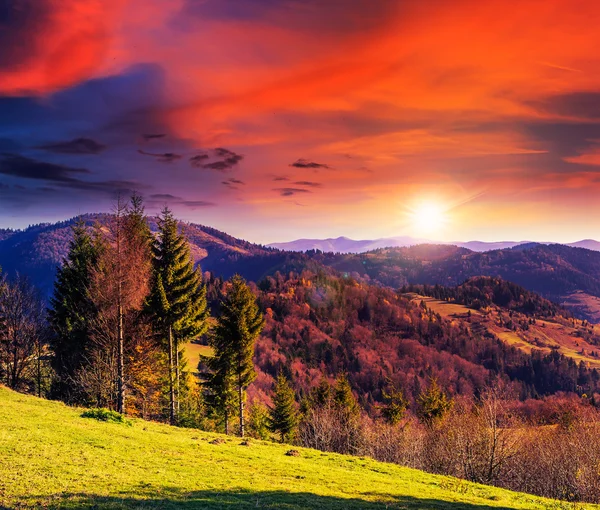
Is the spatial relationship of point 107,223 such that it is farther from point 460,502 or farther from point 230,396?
point 460,502

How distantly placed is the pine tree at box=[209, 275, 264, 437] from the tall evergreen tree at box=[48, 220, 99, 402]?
1277 cm

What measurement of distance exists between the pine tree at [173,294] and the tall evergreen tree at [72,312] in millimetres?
6658

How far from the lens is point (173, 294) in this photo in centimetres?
3747

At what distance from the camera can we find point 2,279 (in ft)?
166

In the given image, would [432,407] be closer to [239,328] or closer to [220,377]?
[220,377]

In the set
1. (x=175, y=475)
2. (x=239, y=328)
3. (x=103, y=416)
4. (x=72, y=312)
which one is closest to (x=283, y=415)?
(x=239, y=328)

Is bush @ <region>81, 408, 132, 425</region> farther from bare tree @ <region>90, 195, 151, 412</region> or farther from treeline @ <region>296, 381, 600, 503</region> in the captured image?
treeline @ <region>296, 381, 600, 503</region>

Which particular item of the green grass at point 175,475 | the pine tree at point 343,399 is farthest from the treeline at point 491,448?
the green grass at point 175,475

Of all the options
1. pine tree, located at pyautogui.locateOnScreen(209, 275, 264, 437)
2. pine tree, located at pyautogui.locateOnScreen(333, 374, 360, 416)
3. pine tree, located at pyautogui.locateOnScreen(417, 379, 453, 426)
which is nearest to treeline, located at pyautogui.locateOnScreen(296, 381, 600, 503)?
pine tree, located at pyautogui.locateOnScreen(333, 374, 360, 416)

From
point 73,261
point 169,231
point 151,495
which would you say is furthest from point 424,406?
point 151,495

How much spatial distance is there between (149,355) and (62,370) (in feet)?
36.8

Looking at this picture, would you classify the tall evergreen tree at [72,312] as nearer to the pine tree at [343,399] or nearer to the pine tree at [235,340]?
the pine tree at [235,340]

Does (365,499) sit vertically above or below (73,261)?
below

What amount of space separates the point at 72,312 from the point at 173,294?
1079 cm
